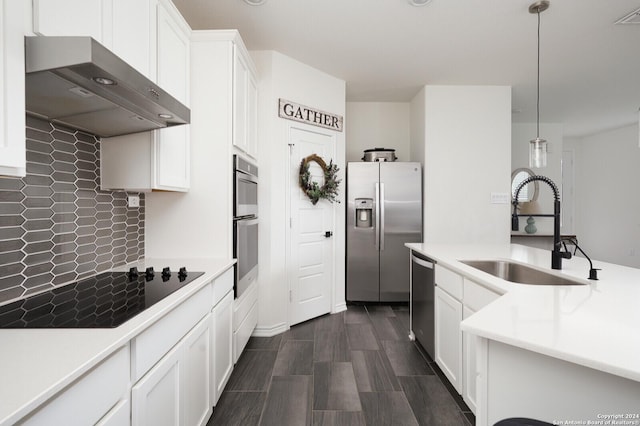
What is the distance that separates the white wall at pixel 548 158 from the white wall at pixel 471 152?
1.75 m

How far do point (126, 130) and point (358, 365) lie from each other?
2.23 meters

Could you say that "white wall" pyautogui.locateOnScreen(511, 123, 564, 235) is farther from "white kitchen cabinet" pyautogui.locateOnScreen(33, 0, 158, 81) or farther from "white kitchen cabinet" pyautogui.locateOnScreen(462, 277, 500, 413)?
"white kitchen cabinet" pyautogui.locateOnScreen(33, 0, 158, 81)

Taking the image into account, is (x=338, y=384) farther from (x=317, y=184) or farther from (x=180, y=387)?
(x=317, y=184)

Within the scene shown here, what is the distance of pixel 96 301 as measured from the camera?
1.21 meters

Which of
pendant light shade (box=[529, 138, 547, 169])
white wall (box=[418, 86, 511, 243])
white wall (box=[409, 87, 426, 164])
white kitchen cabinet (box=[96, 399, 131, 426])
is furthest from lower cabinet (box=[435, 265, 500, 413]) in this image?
white wall (box=[409, 87, 426, 164])

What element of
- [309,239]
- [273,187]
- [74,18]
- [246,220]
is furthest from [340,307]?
[74,18]

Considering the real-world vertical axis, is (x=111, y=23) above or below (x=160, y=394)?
above

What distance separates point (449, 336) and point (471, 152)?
268 cm

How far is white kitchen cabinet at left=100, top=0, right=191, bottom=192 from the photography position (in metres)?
1.64

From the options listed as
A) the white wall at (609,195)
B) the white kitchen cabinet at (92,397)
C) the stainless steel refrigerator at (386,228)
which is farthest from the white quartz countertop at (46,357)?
the white wall at (609,195)

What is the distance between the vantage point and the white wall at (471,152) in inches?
154

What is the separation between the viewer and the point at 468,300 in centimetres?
177

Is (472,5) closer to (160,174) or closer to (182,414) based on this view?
(160,174)

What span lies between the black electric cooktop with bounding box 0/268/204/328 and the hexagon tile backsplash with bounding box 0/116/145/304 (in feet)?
0.30
